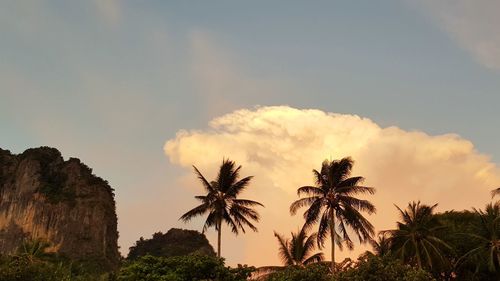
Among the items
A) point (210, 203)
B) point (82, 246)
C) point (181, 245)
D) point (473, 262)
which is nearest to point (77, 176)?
point (82, 246)

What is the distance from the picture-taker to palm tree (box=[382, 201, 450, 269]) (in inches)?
1794

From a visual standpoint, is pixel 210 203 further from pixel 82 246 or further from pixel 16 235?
pixel 16 235

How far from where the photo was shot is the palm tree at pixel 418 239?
4556 centimetres

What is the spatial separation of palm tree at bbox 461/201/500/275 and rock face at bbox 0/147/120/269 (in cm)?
8596

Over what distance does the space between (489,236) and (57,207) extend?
99.4m

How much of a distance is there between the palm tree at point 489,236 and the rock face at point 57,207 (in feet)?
282

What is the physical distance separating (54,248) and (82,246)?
6.06 m

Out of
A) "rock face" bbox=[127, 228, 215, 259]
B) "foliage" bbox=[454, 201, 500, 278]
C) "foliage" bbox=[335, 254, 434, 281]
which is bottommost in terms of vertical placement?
"foliage" bbox=[335, 254, 434, 281]

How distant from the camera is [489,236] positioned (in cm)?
4475

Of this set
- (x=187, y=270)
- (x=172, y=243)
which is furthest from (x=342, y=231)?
(x=172, y=243)

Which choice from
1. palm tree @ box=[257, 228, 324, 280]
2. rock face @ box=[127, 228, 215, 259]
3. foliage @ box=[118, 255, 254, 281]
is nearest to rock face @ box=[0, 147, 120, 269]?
rock face @ box=[127, 228, 215, 259]

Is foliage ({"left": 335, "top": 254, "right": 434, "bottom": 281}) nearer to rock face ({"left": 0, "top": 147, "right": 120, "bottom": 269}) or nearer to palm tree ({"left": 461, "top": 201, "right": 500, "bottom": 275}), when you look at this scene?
palm tree ({"left": 461, "top": 201, "right": 500, "bottom": 275})

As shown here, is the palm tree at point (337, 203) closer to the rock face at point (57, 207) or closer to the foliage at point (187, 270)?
the foliage at point (187, 270)

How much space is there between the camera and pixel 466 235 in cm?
4662
